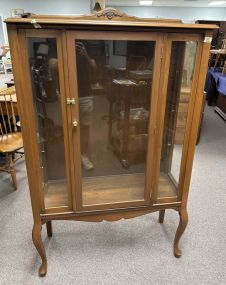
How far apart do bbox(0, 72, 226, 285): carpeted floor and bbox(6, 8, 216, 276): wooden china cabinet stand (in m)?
0.18

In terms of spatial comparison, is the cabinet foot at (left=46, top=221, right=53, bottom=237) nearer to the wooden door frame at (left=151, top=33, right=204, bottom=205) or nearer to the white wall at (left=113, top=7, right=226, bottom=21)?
the wooden door frame at (left=151, top=33, right=204, bottom=205)

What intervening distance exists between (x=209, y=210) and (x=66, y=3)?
1003 cm

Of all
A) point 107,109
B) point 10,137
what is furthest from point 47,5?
point 107,109

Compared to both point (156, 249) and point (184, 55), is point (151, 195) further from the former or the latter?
point (184, 55)

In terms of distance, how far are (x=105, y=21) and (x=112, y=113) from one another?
477mm

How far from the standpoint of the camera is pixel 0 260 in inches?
59.8

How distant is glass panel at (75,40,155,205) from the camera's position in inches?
42.0

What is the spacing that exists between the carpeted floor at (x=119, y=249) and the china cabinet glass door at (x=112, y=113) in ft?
1.62

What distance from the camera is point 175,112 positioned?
4.19 ft

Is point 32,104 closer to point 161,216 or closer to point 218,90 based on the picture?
point 161,216

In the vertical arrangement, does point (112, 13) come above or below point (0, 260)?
above

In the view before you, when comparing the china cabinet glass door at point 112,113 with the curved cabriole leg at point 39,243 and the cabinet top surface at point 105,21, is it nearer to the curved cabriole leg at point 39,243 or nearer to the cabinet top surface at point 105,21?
the cabinet top surface at point 105,21

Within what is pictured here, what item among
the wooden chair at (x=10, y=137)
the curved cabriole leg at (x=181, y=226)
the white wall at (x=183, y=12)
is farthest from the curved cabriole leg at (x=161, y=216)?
the white wall at (x=183, y=12)

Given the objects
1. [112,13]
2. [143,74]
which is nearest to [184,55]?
[143,74]
